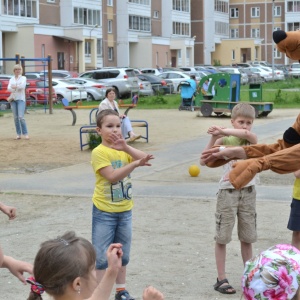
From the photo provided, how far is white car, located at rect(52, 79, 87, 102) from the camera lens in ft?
122

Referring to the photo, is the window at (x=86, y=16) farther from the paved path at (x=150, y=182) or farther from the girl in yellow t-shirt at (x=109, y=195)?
the girl in yellow t-shirt at (x=109, y=195)

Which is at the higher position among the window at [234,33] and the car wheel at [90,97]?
the window at [234,33]

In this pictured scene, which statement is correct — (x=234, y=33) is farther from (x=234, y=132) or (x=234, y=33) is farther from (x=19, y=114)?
(x=234, y=132)

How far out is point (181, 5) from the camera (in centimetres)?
9325

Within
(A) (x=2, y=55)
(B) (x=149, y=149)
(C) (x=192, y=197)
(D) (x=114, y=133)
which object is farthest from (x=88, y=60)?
(D) (x=114, y=133)

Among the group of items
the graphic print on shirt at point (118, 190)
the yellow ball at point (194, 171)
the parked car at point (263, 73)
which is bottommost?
the yellow ball at point (194, 171)

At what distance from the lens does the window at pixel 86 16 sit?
71125 mm

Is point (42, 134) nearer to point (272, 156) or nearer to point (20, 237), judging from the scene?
point (20, 237)

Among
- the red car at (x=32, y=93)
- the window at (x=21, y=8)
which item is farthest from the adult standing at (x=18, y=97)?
the window at (x=21, y=8)

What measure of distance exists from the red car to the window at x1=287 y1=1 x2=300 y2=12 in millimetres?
75713

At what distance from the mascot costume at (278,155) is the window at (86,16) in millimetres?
67906

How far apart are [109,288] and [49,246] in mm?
334

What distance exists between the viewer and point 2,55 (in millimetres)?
61312

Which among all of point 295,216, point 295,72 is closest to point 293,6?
point 295,72
